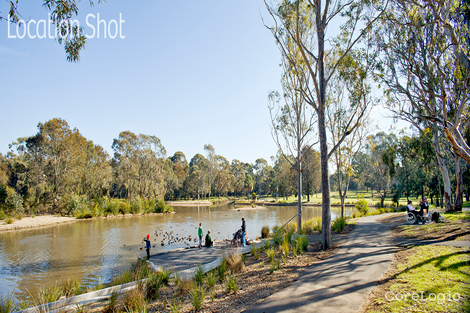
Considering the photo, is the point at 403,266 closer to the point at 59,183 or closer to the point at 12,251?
the point at 12,251

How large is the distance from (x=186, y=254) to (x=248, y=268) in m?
5.32

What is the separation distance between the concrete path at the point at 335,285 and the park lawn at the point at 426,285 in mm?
256

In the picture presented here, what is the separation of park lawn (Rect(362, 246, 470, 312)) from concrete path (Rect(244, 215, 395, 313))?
26cm

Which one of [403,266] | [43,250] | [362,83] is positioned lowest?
[43,250]

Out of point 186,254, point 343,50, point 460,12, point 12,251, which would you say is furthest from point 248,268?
point 12,251

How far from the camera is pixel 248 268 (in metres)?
8.14

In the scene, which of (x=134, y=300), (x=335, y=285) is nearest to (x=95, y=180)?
(x=134, y=300)

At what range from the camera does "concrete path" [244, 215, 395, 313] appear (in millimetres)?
4613

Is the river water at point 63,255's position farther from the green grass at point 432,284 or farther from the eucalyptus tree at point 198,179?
the eucalyptus tree at point 198,179

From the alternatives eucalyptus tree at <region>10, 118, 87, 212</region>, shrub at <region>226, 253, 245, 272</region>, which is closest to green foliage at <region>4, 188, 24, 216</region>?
eucalyptus tree at <region>10, 118, 87, 212</region>

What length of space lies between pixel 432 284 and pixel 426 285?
12 centimetres

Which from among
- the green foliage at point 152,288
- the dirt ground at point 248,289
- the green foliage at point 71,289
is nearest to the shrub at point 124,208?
the green foliage at point 71,289

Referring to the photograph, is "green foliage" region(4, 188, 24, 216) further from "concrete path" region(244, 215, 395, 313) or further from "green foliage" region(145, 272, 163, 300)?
"concrete path" region(244, 215, 395, 313)

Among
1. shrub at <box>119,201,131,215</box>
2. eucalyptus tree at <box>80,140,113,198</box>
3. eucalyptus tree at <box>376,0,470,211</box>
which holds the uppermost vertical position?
eucalyptus tree at <box>376,0,470,211</box>
